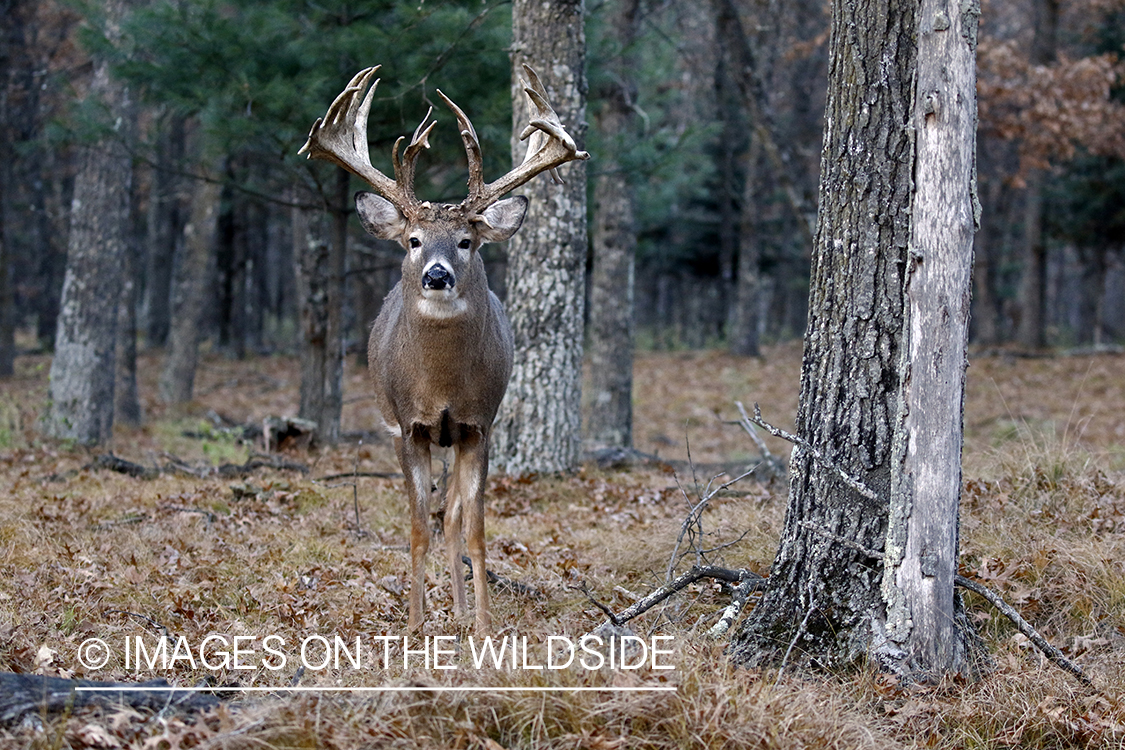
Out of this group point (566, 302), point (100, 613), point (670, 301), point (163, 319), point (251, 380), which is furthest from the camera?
point (670, 301)

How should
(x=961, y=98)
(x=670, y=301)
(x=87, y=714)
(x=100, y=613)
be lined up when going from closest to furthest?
(x=87, y=714) → (x=961, y=98) → (x=100, y=613) → (x=670, y=301)

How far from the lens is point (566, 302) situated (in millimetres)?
8438

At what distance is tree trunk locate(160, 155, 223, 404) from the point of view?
16.9m

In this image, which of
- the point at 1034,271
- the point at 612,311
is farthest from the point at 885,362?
the point at 1034,271

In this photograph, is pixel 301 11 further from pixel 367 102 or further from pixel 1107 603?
pixel 1107 603

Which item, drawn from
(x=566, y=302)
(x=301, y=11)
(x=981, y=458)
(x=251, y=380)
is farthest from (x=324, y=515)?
(x=251, y=380)

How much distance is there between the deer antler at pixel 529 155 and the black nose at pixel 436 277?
0.50 meters

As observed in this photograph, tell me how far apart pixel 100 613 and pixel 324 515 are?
2.31 m

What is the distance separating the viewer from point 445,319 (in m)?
5.16

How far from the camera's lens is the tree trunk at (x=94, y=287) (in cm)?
1128

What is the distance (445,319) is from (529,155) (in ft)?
3.45

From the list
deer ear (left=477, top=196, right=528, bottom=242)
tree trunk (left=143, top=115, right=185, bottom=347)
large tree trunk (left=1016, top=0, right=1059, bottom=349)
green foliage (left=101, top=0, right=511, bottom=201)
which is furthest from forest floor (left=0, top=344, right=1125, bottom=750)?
large tree trunk (left=1016, top=0, right=1059, bottom=349)

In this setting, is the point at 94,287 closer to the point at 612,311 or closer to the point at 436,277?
the point at 612,311

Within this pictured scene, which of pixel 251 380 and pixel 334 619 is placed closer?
pixel 334 619
